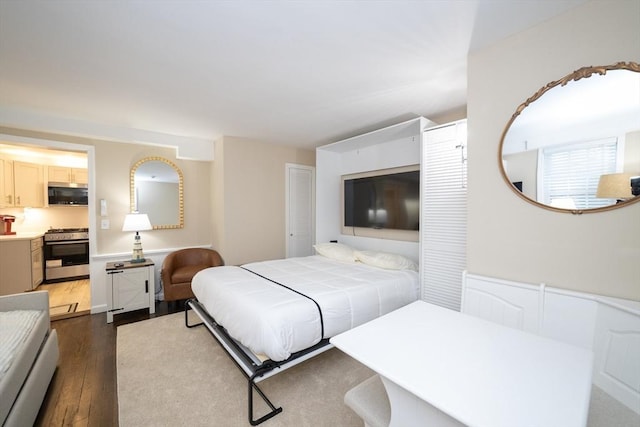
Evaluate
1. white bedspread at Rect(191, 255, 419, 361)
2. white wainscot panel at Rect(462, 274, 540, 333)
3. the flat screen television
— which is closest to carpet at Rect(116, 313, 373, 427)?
white bedspread at Rect(191, 255, 419, 361)

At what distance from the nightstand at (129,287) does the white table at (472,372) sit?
340 centimetres

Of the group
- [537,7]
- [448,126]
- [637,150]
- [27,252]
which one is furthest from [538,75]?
[27,252]

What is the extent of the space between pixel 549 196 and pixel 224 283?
2.59 meters

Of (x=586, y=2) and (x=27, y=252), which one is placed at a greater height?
(x=586, y=2)

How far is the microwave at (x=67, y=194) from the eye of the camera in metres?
4.70

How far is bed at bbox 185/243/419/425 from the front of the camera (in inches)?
69.5

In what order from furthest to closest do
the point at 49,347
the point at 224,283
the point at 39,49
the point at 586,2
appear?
the point at 224,283 → the point at 49,347 → the point at 39,49 → the point at 586,2

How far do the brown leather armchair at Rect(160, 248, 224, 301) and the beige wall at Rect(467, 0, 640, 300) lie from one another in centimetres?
354

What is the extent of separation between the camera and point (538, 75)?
1.57 meters

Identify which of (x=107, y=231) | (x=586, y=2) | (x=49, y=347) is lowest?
(x=49, y=347)

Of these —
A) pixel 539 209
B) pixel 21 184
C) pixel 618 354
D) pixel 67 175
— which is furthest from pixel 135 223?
pixel 618 354

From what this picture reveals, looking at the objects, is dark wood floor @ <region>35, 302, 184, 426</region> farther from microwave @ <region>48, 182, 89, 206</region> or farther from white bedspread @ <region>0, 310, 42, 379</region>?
microwave @ <region>48, 182, 89, 206</region>

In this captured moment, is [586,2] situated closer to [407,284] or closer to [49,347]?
[407,284]

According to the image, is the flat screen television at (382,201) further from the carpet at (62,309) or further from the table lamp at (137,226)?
the carpet at (62,309)
